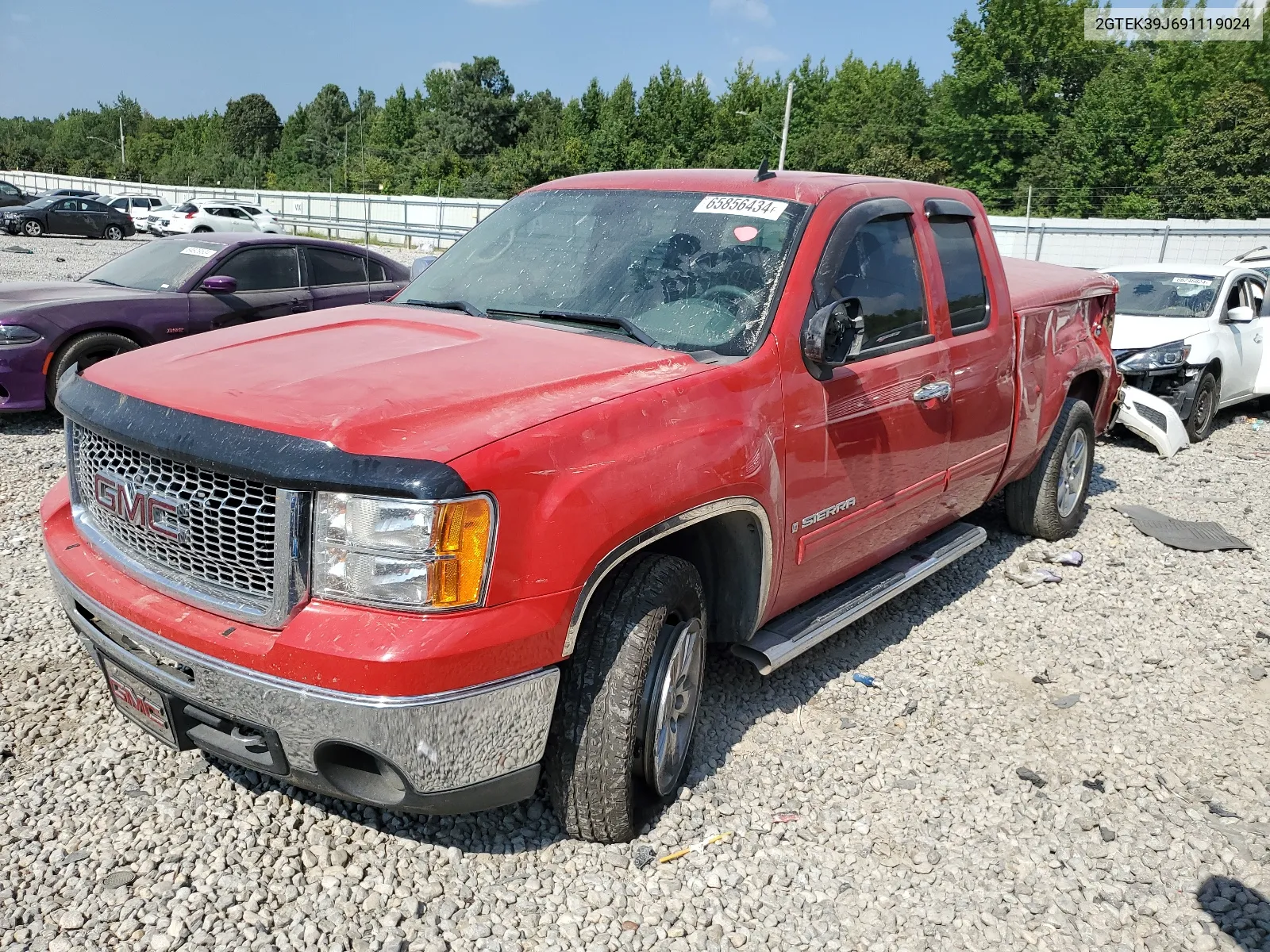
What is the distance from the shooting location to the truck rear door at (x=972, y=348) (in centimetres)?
437

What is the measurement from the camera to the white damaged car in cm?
955

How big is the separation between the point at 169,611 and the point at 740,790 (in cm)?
189

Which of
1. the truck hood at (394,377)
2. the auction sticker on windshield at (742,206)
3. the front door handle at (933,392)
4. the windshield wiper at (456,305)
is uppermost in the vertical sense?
the auction sticker on windshield at (742,206)

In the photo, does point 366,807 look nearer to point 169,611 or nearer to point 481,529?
point 169,611

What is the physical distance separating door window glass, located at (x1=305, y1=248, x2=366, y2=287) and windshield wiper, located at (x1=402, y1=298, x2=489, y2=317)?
5784 mm

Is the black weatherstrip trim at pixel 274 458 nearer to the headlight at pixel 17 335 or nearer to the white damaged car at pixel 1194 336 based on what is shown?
the headlight at pixel 17 335

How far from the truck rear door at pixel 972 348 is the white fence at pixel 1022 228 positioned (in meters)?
17.9

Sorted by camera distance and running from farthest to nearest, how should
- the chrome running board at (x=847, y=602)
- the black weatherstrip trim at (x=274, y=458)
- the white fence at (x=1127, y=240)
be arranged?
1. the white fence at (x=1127, y=240)
2. the chrome running board at (x=847, y=602)
3. the black weatherstrip trim at (x=274, y=458)

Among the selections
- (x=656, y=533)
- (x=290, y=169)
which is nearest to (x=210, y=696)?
(x=656, y=533)

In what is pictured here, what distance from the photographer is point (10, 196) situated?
37.0 meters

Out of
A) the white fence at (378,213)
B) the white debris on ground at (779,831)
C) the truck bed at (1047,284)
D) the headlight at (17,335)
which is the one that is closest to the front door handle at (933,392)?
the truck bed at (1047,284)

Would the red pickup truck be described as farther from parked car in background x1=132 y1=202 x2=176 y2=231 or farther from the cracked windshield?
parked car in background x1=132 y1=202 x2=176 y2=231

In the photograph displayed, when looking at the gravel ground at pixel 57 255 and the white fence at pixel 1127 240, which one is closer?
the gravel ground at pixel 57 255

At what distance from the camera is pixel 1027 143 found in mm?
57094
